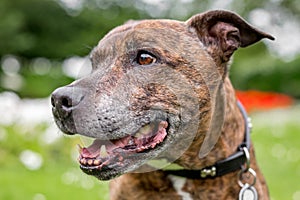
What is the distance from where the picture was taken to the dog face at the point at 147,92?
3395 mm

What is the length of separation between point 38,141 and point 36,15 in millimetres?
17530

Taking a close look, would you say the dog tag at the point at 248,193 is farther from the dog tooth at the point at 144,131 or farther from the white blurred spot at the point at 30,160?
the white blurred spot at the point at 30,160

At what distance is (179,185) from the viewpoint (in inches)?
151

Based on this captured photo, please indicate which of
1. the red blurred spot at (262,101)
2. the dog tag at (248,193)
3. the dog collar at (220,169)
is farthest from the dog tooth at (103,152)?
the red blurred spot at (262,101)

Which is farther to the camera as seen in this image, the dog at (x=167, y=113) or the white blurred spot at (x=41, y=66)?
the white blurred spot at (x=41, y=66)

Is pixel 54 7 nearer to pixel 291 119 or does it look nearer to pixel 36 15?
pixel 36 15

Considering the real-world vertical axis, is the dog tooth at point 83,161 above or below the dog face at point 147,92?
below

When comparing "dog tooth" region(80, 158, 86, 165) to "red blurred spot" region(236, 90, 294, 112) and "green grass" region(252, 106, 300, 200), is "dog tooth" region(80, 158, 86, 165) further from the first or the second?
"red blurred spot" region(236, 90, 294, 112)

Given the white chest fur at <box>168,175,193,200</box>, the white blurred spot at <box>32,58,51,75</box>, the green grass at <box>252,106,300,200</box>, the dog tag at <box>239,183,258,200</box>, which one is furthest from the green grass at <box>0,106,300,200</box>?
the white blurred spot at <box>32,58,51,75</box>

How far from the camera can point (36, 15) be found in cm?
2467

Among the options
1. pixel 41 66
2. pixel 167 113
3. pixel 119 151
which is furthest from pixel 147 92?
pixel 41 66

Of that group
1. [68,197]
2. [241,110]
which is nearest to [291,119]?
[68,197]

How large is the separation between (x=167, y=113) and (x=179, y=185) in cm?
52

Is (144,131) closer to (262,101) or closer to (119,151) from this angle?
(119,151)
